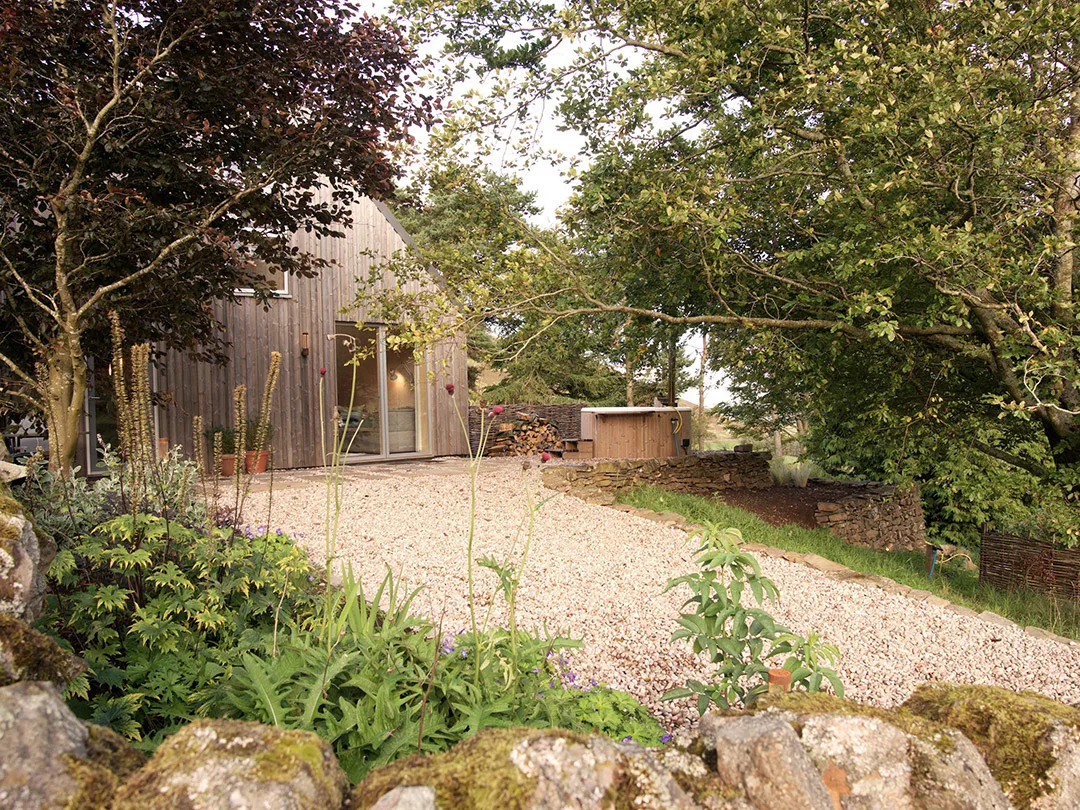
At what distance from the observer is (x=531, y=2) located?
24.1ft

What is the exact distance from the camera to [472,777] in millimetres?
917

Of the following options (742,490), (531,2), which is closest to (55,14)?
(531,2)

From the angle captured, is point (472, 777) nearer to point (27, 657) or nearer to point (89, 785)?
point (89, 785)

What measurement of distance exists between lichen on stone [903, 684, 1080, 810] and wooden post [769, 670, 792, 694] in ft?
2.70

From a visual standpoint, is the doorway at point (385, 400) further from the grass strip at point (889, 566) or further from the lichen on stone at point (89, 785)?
the lichen on stone at point (89, 785)

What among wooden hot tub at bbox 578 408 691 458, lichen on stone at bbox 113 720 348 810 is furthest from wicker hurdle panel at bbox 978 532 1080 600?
lichen on stone at bbox 113 720 348 810

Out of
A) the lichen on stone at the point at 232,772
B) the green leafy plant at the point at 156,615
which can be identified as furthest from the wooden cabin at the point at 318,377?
the lichen on stone at the point at 232,772

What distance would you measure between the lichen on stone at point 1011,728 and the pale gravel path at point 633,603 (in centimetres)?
135

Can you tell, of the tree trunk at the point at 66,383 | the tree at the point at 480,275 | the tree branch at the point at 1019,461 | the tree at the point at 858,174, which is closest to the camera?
the tree at the point at 858,174

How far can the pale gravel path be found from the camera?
11.2 feet

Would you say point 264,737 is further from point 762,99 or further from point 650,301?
point 650,301

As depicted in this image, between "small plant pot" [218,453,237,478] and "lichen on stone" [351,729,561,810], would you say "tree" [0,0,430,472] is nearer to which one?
"small plant pot" [218,453,237,478]

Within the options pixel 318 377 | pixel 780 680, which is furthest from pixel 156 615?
pixel 318 377

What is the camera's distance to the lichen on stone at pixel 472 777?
0.89m
